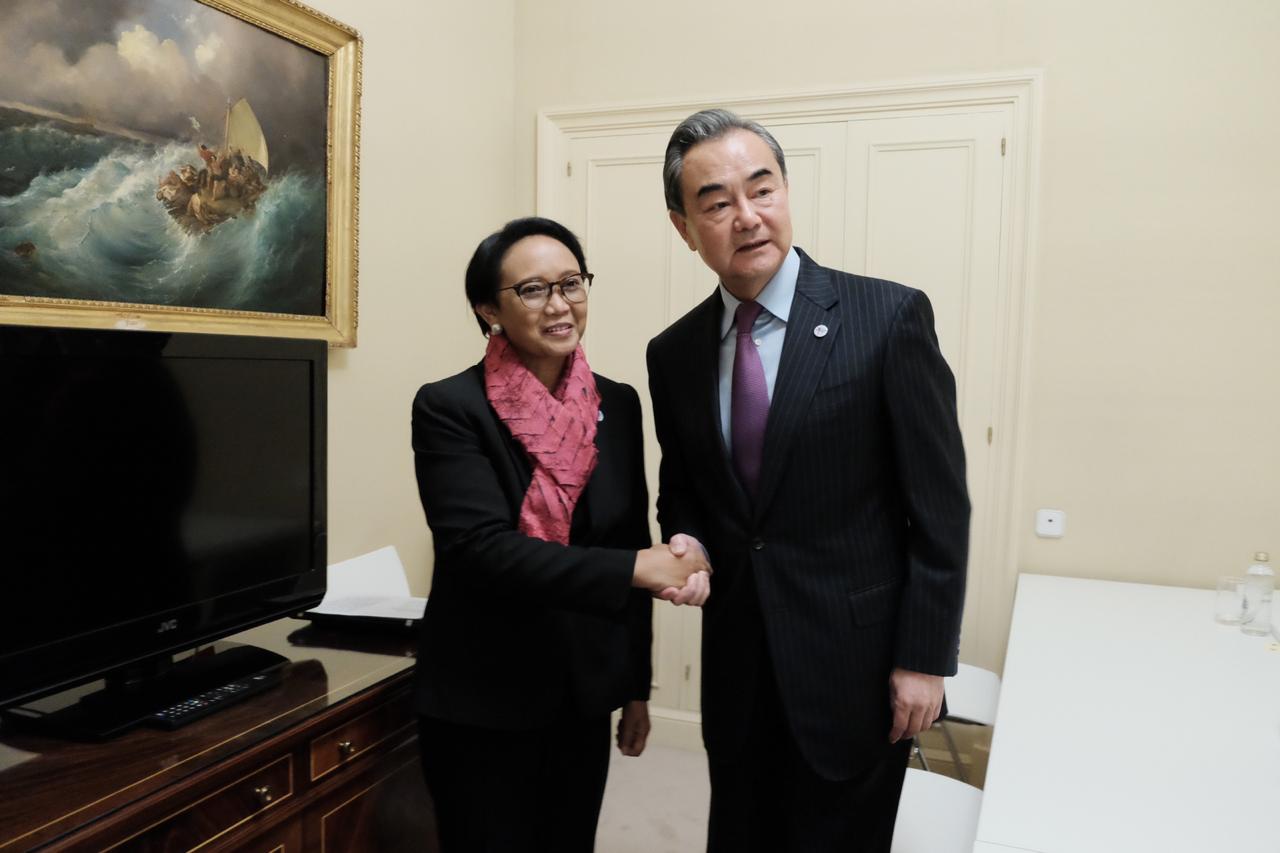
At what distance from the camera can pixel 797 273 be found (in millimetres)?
1562

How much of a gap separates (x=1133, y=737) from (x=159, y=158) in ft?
7.54

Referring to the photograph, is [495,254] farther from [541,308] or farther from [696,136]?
[696,136]

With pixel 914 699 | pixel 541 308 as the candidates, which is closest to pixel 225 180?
pixel 541 308

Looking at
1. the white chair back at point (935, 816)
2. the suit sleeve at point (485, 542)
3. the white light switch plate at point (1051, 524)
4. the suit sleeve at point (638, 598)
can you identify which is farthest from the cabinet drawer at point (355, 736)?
the white light switch plate at point (1051, 524)

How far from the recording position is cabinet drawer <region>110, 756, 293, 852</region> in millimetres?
1322

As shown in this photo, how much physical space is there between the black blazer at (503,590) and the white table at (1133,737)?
65 cm

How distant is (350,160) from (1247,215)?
2713 mm

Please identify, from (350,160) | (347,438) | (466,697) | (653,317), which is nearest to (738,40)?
(653,317)

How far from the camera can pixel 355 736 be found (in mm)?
1718

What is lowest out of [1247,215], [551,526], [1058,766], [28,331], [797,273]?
[1058,766]

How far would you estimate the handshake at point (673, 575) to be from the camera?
1489mm

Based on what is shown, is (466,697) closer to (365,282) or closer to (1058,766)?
(1058,766)

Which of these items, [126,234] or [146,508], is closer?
[146,508]

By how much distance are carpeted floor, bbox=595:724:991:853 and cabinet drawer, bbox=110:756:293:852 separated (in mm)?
1330
